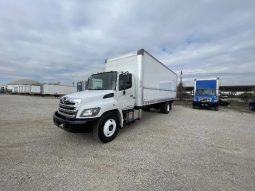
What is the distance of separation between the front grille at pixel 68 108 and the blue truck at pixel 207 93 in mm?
15655

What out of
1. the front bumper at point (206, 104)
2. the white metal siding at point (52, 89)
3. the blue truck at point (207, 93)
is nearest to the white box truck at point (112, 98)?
the blue truck at point (207, 93)

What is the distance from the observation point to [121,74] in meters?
6.10

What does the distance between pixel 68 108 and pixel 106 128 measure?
4.58ft

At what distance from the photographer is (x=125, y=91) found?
6.30 metres

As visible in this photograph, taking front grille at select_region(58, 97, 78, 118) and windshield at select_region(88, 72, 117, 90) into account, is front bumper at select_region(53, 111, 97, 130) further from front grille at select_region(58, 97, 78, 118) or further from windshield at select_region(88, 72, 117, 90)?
windshield at select_region(88, 72, 117, 90)

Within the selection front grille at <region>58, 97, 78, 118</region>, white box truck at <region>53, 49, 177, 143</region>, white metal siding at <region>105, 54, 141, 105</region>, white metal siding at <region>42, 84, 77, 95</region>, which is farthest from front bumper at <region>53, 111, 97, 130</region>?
white metal siding at <region>42, 84, 77, 95</region>

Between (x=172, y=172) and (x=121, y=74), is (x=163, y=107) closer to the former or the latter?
(x=121, y=74)

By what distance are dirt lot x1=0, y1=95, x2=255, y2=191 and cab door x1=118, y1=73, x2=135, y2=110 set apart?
1.25 meters

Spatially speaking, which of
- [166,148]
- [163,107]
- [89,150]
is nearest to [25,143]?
[89,150]

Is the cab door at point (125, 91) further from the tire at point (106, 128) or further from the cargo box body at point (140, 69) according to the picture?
the tire at point (106, 128)

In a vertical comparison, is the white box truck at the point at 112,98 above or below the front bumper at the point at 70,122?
above

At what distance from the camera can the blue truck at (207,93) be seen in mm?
16484

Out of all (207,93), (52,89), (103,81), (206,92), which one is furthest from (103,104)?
(52,89)

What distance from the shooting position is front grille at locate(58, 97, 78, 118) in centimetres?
486
